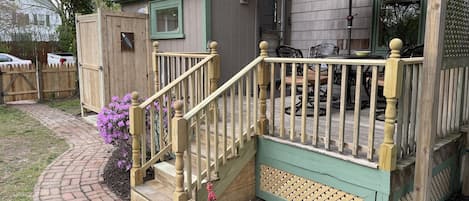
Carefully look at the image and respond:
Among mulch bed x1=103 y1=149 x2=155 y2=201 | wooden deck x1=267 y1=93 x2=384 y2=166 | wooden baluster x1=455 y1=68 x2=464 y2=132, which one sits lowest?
mulch bed x1=103 y1=149 x2=155 y2=201

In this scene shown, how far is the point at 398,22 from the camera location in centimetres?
532

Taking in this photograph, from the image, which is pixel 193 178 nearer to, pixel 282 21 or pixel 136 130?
pixel 136 130

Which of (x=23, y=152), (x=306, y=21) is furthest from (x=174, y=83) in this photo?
(x=306, y=21)

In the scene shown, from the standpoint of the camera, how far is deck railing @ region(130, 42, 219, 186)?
347 centimetres

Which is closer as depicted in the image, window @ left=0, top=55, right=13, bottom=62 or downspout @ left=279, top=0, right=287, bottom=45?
downspout @ left=279, top=0, right=287, bottom=45

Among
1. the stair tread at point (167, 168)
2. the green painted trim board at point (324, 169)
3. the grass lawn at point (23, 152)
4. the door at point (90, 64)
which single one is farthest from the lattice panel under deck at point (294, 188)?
the door at point (90, 64)

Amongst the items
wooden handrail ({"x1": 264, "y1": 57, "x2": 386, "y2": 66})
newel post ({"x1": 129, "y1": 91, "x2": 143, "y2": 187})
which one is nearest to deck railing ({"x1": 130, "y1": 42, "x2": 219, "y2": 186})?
newel post ({"x1": 129, "y1": 91, "x2": 143, "y2": 187})

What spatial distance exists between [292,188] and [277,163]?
0.87 feet

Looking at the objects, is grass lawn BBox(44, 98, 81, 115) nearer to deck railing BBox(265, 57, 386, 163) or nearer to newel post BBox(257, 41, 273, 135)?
newel post BBox(257, 41, 273, 135)

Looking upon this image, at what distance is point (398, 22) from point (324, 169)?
335 centimetres

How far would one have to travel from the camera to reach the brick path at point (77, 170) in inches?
144

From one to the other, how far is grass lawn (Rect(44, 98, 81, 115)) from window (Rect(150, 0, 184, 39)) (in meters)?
3.13

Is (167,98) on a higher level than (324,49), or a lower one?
lower

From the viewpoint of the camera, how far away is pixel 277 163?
340 cm
